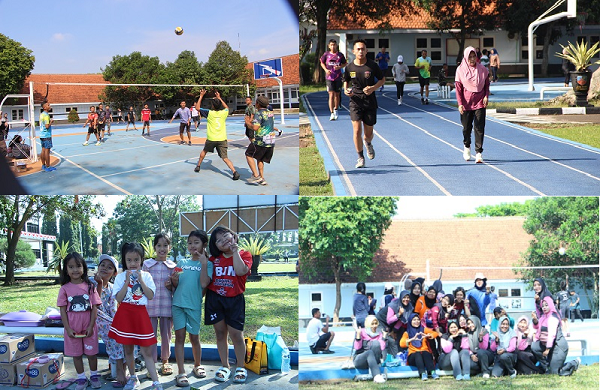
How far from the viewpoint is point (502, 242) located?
8148 millimetres

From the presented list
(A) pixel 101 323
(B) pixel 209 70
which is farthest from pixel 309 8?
(A) pixel 101 323

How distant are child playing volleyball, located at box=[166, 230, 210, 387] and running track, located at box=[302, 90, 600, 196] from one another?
215 cm

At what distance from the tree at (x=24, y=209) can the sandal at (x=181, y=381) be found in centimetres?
258

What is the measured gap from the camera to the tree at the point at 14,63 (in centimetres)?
738

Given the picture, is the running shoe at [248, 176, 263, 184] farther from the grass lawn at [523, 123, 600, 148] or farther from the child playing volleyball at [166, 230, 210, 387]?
the grass lawn at [523, 123, 600, 148]

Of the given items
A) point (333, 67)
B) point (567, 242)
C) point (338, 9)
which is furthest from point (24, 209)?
point (338, 9)

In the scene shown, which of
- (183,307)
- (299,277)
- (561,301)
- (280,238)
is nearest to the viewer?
(183,307)

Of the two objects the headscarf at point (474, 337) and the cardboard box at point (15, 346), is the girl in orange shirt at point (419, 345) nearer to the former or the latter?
the headscarf at point (474, 337)

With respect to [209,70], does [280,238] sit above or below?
below

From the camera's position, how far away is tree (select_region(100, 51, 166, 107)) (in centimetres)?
749

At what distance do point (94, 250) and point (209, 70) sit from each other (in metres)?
2.20

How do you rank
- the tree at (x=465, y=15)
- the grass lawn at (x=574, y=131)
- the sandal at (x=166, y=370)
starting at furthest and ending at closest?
the tree at (x=465, y=15) → the grass lawn at (x=574, y=131) → the sandal at (x=166, y=370)

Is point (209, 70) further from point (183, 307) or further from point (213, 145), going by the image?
point (183, 307)

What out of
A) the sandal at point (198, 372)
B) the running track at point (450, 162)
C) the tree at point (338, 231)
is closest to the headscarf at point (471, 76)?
the running track at point (450, 162)
